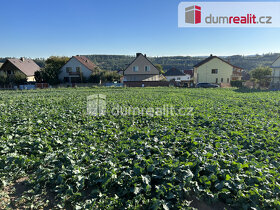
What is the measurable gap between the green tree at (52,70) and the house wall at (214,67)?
114 feet

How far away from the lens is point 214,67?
41469mm

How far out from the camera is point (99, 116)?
9023mm

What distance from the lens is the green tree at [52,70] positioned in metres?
37.7

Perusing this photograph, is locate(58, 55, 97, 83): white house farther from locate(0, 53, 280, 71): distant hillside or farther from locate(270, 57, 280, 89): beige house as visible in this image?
A: locate(0, 53, 280, 71): distant hillside

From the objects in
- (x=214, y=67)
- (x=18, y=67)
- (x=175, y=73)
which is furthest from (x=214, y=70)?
(x=18, y=67)

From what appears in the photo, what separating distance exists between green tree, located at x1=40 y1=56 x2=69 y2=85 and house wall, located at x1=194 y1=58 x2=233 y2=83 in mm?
34666

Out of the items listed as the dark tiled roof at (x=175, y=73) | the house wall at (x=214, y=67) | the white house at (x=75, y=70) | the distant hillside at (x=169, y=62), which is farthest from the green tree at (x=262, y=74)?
the distant hillside at (x=169, y=62)

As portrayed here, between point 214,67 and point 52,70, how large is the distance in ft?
128

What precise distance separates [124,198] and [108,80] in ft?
127

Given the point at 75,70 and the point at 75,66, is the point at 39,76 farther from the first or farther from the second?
the point at 75,66

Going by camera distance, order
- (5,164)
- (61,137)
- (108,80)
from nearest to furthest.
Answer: (5,164) → (61,137) → (108,80)

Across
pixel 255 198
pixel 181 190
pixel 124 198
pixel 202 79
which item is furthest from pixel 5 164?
pixel 202 79

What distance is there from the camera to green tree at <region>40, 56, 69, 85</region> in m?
37.7

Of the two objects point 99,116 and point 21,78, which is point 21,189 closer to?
point 99,116
